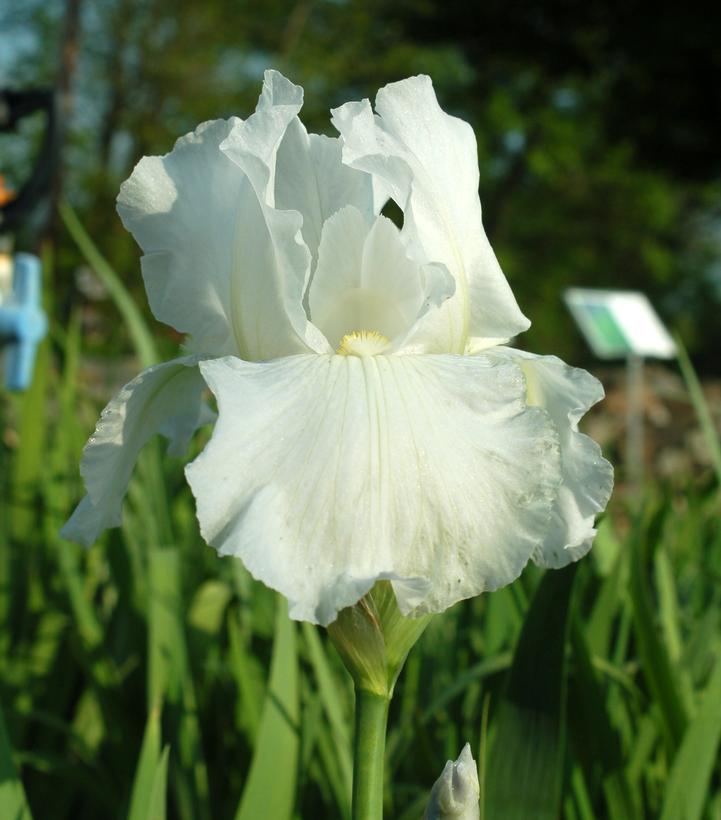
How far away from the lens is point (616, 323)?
2943 millimetres

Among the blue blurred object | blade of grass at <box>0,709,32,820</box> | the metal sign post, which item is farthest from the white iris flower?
the metal sign post

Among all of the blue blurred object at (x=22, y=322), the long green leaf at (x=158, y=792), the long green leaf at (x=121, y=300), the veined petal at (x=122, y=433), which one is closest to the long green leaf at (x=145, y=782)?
the long green leaf at (x=158, y=792)

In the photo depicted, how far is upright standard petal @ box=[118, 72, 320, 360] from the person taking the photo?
419mm

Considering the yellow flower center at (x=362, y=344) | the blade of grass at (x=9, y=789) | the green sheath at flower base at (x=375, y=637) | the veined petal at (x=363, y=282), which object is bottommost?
the blade of grass at (x=9, y=789)

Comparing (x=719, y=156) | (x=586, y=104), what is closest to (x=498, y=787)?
(x=719, y=156)

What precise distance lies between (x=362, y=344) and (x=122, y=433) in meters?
0.12

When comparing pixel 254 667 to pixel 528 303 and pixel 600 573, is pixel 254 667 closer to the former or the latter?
pixel 600 573

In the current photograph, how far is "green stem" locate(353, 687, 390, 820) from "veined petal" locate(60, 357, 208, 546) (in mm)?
147

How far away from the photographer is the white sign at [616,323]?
291 cm

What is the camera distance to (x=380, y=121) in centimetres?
45

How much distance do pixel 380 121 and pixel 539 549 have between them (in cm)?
21

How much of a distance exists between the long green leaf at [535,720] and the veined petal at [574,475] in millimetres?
55

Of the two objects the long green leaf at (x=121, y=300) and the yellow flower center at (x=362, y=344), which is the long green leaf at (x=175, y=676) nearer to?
the long green leaf at (x=121, y=300)

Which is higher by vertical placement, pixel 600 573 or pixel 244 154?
pixel 244 154
